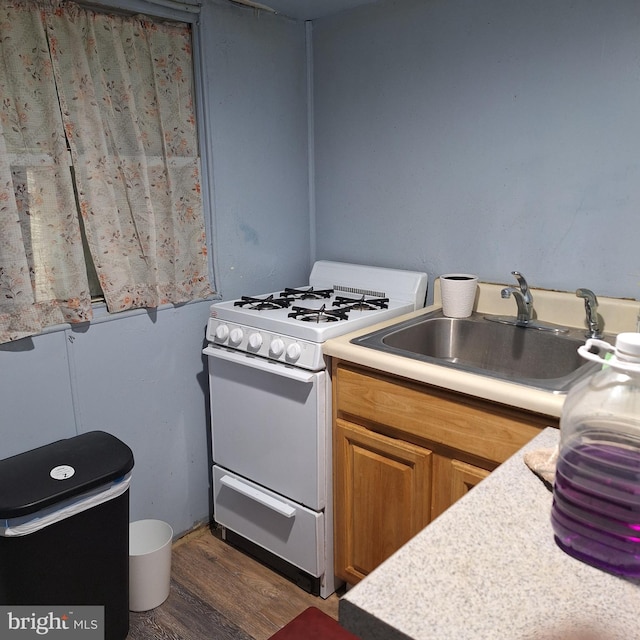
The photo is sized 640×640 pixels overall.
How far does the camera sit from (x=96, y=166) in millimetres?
1955

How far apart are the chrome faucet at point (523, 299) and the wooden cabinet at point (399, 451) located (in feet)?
1.82

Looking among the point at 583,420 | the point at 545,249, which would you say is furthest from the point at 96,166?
the point at 583,420

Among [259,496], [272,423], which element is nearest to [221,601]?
[259,496]

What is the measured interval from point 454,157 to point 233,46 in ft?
3.09

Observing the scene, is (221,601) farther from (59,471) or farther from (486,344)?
(486,344)

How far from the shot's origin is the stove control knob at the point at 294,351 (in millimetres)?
1930

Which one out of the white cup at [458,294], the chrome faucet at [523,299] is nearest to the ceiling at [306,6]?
the white cup at [458,294]

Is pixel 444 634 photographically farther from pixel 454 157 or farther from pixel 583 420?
pixel 454 157

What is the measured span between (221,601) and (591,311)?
1.59m

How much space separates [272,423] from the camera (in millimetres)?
2098

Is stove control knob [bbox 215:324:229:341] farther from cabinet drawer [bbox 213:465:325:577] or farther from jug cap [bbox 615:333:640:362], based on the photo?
jug cap [bbox 615:333:640:362]

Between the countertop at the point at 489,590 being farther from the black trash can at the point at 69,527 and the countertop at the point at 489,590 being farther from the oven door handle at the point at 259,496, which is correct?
the oven door handle at the point at 259,496

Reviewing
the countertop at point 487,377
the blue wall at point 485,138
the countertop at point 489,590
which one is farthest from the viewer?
the blue wall at point 485,138

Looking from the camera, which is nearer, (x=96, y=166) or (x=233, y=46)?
(x=96, y=166)
